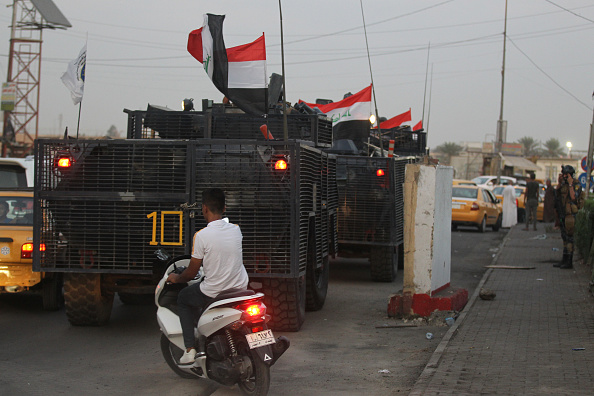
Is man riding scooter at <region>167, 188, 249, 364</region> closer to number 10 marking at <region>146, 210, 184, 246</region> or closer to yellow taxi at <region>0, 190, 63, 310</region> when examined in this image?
number 10 marking at <region>146, 210, 184, 246</region>

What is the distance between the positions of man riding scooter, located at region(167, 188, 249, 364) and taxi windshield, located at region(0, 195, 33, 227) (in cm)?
461

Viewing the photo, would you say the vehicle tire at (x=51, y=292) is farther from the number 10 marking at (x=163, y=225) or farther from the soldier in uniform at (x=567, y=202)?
the soldier in uniform at (x=567, y=202)

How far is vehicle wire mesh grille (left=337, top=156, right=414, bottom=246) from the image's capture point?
12.6 meters

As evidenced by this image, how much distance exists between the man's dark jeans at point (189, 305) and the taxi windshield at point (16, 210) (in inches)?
180

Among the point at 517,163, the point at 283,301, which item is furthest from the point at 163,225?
the point at 517,163

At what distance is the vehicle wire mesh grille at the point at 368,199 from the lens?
12570 mm

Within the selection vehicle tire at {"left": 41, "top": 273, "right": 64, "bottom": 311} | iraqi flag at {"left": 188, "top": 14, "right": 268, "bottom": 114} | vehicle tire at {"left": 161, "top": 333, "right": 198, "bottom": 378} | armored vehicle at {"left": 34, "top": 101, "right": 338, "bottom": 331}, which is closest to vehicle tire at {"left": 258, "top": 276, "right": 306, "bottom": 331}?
armored vehicle at {"left": 34, "top": 101, "right": 338, "bottom": 331}

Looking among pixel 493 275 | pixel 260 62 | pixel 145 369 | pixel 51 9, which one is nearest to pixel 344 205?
pixel 493 275

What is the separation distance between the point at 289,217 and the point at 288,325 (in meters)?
1.32

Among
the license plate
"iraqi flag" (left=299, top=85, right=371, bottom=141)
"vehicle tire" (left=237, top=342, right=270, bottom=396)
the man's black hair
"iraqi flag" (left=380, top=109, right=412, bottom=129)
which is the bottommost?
"vehicle tire" (left=237, top=342, right=270, bottom=396)

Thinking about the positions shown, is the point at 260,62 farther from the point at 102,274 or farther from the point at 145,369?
the point at 145,369

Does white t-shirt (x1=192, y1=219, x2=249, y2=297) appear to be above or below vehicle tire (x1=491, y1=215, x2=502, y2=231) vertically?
above

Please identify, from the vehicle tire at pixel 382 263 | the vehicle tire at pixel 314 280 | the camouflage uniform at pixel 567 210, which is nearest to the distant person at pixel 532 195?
the camouflage uniform at pixel 567 210

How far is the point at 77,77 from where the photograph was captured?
10008 millimetres
